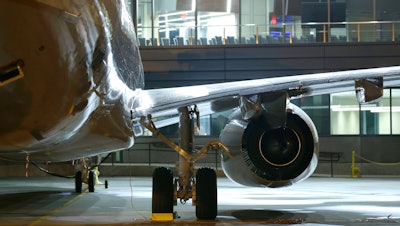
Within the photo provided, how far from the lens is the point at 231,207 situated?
13.2 metres

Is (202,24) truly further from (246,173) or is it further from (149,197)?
(246,173)

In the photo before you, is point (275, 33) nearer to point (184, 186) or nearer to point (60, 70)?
point (184, 186)

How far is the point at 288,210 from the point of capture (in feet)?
41.1

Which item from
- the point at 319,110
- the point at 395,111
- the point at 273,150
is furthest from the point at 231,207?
the point at 395,111

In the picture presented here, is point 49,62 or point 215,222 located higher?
point 49,62

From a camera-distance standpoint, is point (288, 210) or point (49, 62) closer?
point (49, 62)

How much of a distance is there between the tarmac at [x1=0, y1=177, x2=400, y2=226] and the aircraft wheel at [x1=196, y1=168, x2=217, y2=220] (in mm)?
192

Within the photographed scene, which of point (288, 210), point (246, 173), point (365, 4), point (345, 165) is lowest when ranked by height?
point (345, 165)

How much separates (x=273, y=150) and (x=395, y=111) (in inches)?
740

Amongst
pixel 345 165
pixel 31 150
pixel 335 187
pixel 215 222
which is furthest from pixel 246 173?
pixel 345 165

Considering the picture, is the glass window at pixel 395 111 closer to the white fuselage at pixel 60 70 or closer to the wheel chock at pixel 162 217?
the wheel chock at pixel 162 217

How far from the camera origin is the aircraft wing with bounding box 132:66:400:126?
34.1 feet

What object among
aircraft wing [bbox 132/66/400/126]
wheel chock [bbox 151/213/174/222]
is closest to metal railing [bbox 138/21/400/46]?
aircraft wing [bbox 132/66/400/126]

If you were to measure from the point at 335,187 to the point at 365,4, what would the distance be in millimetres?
12199
